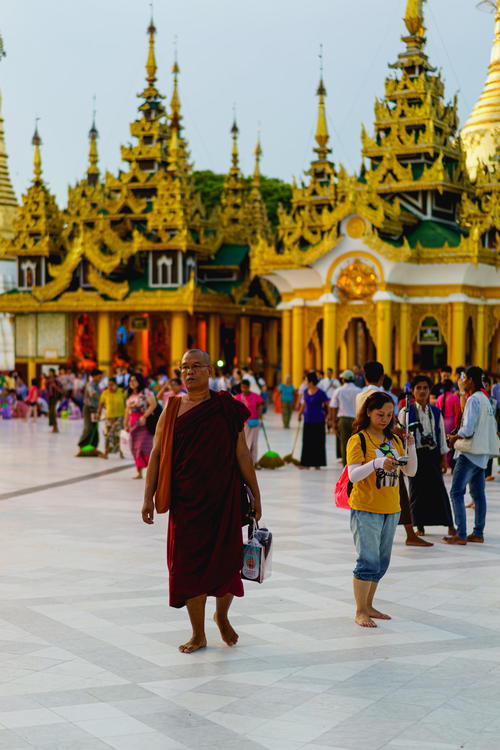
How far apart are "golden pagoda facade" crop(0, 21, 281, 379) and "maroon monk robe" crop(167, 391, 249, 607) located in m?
30.9

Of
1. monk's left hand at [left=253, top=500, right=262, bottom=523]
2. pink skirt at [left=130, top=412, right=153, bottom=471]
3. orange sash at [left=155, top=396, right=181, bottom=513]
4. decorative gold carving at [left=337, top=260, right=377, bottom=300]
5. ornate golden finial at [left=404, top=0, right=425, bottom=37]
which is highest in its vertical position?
ornate golden finial at [left=404, top=0, right=425, bottom=37]

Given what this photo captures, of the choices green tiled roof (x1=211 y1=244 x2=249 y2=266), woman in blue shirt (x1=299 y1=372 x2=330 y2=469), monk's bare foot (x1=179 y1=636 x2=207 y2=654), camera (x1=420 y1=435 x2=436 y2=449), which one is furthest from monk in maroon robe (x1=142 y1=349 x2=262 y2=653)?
green tiled roof (x1=211 y1=244 x2=249 y2=266)

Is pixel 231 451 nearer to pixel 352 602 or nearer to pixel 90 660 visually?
pixel 90 660

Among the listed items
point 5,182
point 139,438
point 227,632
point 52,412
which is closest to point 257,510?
point 227,632

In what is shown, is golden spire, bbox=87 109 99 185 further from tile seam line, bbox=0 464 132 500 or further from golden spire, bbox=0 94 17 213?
tile seam line, bbox=0 464 132 500

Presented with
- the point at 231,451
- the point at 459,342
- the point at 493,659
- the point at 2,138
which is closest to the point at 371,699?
the point at 493,659

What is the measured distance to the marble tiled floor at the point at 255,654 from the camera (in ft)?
17.2

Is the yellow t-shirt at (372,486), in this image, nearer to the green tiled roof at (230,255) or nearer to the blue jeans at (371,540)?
the blue jeans at (371,540)

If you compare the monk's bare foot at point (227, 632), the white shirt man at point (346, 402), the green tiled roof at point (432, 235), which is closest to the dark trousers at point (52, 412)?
the green tiled roof at point (432, 235)

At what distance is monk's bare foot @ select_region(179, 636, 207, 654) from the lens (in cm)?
656

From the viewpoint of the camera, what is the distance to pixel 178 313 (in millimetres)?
38750

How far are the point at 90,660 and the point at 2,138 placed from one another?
4791 cm

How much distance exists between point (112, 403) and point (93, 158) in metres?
37.5

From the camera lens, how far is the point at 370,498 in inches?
283
